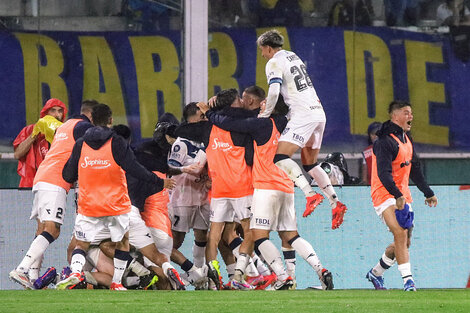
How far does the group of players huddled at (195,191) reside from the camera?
1132 centimetres

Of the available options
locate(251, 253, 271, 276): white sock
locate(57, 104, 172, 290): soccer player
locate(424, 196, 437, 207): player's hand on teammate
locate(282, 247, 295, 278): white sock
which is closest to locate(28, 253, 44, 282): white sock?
locate(57, 104, 172, 290): soccer player

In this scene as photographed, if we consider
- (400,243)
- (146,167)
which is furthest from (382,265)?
A: (146,167)

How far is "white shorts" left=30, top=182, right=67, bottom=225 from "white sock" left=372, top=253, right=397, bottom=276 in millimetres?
3302

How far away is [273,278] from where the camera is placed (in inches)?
490

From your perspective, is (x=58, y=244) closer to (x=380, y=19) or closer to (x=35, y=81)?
(x=35, y=81)

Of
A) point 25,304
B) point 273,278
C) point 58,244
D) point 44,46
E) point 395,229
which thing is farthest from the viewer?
point 44,46

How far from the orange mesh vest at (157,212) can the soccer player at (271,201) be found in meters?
0.99

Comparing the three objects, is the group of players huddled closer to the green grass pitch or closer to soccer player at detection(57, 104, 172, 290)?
soccer player at detection(57, 104, 172, 290)

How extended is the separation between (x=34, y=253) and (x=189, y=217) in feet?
5.84

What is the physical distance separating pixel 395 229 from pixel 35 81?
7.50 metres

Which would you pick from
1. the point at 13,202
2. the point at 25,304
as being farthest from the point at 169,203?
the point at 25,304

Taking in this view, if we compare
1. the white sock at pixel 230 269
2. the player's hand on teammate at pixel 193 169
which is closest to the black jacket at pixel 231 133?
the player's hand on teammate at pixel 193 169

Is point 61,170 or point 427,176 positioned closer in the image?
point 61,170

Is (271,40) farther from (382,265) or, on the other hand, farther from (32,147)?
(32,147)
